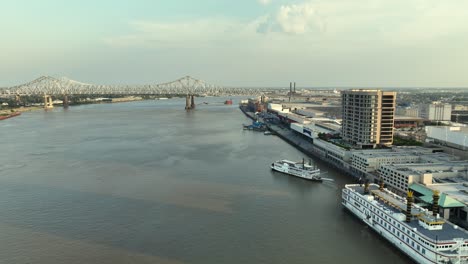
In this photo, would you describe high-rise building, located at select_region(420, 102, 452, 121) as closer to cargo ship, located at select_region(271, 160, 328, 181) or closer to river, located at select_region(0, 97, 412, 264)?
river, located at select_region(0, 97, 412, 264)

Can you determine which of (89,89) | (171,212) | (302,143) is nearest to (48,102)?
(89,89)

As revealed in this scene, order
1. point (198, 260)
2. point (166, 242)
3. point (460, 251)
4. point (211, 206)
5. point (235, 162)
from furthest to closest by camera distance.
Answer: point (235, 162) → point (211, 206) → point (166, 242) → point (198, 260) → point (460, 251)

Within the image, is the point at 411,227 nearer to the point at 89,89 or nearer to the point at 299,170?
A: the point at 299,170

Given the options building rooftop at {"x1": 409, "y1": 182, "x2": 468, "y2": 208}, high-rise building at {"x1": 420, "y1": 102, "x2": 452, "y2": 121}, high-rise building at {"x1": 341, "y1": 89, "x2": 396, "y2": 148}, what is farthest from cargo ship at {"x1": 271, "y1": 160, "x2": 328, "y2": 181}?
high-rise building at {"x1": 420, "y1": 102, "x2": 452, "y2": 121}

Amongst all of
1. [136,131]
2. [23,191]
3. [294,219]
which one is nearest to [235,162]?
[294,219]

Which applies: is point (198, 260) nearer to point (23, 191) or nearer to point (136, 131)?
point (23, 191)

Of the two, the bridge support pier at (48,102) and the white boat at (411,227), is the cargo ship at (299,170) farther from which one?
the bridge support pier at (48,102)

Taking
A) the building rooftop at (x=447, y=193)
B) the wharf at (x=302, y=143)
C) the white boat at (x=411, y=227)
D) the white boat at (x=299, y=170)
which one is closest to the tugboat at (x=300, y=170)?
the white boat at (x=299, y=170)
